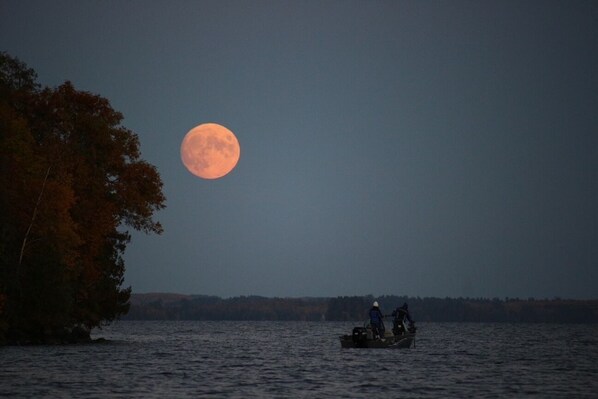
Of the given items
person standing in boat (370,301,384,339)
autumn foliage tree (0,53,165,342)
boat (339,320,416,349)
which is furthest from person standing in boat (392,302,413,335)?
autumn foliage tree (0,53,165,342)

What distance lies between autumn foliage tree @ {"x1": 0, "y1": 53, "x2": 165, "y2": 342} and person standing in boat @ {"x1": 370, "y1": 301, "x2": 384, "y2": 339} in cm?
1610

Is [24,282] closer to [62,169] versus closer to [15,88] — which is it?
[62,169]

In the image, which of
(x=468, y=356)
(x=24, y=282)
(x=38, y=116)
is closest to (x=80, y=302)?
(x=24, y=282)

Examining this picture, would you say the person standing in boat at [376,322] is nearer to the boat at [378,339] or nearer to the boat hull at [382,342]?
the boat at [378,339]

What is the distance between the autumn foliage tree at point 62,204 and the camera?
58.2 metres

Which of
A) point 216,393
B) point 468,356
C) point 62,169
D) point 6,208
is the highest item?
point 62,169

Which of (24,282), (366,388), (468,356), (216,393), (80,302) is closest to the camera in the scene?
(216,393)

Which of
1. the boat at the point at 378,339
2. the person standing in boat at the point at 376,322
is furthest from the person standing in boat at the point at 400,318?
the person standing in boat at the point at 376,322

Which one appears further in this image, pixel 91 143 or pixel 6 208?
pixel 91 143

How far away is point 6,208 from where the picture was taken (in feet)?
185

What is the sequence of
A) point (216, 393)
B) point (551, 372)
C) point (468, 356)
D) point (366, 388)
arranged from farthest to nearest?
point (468, 356) → point (551, 372) → point (366, 388) → point (216, 393)

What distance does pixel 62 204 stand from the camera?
2317 inches

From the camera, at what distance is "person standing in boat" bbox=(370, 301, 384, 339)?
6562cm

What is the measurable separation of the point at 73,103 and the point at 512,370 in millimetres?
34345
